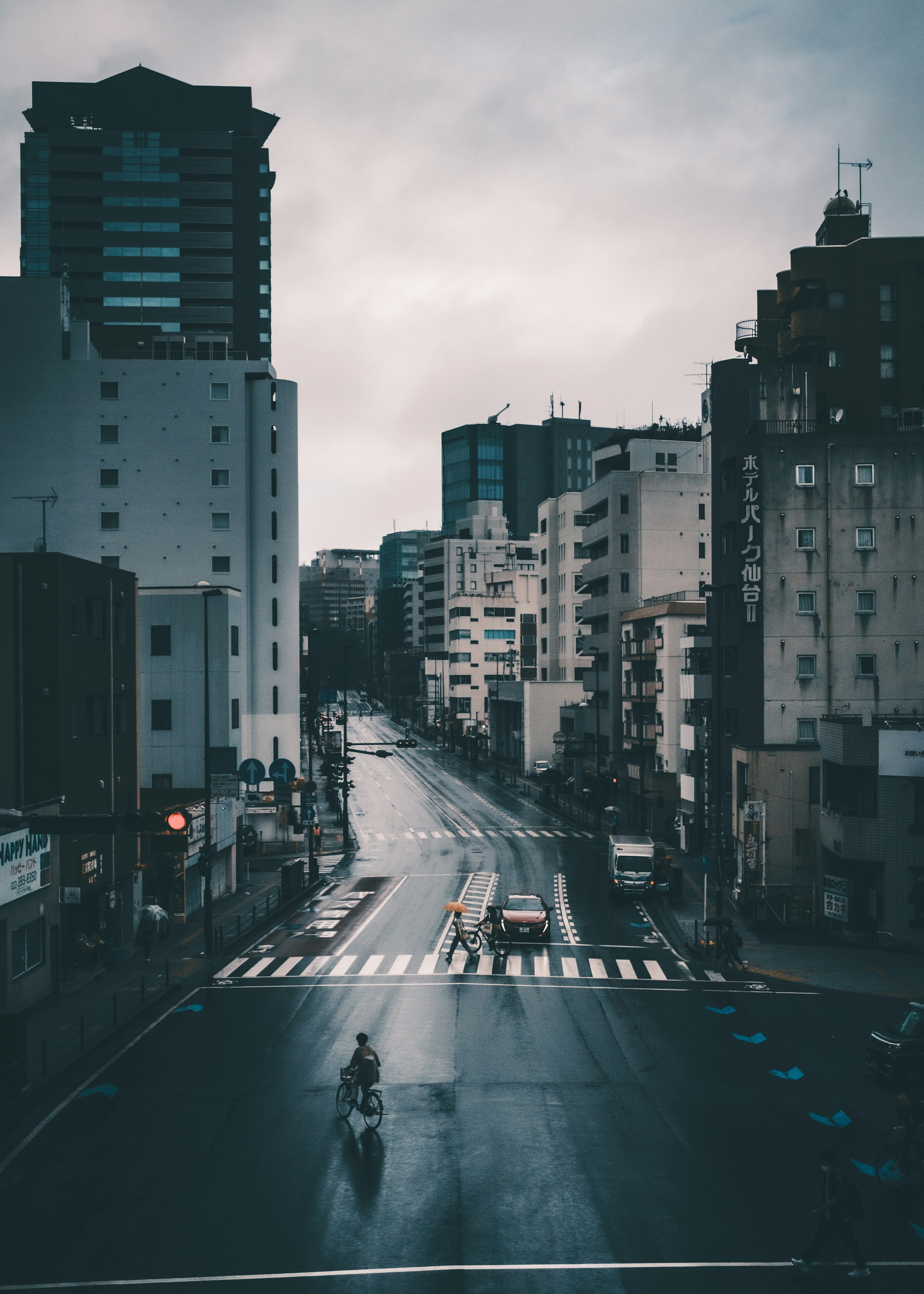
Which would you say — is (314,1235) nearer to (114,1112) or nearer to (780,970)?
(114,1112)

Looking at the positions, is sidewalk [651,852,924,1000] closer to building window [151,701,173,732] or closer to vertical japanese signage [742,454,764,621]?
vertical japanese signage [742,454,764,621]

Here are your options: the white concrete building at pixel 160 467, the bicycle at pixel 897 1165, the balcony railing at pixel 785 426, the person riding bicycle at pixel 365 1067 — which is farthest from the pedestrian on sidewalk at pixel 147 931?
the white concrete building at pixel 160 467

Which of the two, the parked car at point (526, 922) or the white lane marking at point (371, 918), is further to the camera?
the parked car at point (526, 922)

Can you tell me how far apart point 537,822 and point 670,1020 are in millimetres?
49840

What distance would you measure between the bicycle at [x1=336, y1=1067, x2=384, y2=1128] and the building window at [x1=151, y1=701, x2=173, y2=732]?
34528mm

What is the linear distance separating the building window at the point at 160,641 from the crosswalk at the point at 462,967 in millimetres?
20890

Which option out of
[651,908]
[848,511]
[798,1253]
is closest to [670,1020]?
[798,1253]

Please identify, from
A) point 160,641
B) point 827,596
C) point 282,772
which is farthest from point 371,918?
point 827,596

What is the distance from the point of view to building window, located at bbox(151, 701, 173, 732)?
53.9 m

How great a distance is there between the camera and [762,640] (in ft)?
161

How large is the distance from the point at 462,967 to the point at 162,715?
24.9 meters

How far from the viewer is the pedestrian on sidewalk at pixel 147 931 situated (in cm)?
3631

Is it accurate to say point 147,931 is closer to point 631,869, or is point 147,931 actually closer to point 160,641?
point 160,641

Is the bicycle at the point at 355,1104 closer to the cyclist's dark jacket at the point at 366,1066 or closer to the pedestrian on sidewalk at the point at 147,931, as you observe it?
the cyclist's dark jacket at the point at 366,1066
